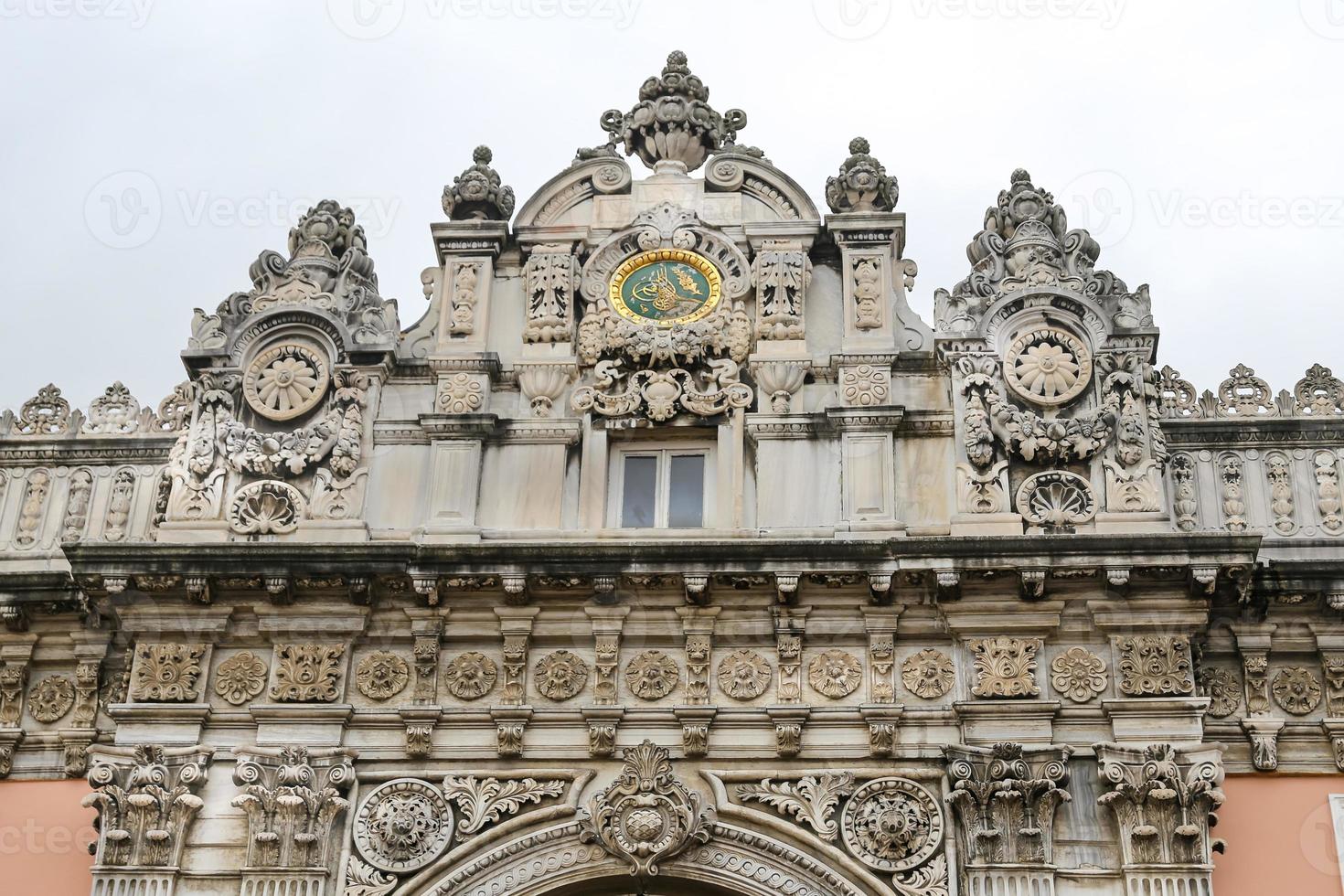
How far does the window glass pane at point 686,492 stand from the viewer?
18938mm

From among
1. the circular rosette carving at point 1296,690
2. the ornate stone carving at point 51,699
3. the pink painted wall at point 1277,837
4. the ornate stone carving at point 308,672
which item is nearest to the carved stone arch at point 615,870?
the ornate stone carving at point 308,672

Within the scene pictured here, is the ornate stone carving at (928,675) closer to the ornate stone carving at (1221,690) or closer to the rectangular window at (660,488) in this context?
the ornate stone carving at (1221,690)

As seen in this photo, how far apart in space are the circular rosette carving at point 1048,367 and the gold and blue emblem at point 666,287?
3.30 meters

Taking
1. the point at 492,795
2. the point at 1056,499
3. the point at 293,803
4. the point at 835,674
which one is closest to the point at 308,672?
the point at 293,803

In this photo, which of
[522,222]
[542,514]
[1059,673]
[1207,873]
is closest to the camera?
[1207,873]

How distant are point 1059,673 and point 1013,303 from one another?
4.06 meters

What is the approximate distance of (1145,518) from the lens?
59.0 feet

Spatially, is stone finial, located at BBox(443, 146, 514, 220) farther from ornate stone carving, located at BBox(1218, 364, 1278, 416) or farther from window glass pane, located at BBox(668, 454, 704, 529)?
ornate stone carving, located at BBox(1218, 364, 1278, 416)

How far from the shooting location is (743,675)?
58.2 feet

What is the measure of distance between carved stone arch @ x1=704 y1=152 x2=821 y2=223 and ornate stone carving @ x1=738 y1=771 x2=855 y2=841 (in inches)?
A: 254

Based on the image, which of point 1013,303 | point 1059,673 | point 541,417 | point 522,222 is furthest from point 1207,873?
point 522,222

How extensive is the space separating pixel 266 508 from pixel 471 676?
289 centimetres

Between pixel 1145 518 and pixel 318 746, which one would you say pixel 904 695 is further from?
pixel 318 746

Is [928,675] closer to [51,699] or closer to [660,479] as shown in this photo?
[660,479]
